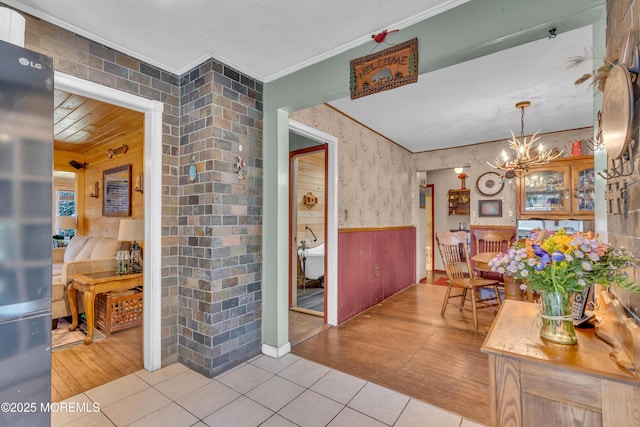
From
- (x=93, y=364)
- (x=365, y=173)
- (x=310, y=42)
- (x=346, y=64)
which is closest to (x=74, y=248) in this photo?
(x=93, y=364)

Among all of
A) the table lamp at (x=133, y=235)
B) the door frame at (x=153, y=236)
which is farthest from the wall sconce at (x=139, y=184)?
the door frame at (x=153, y=236)

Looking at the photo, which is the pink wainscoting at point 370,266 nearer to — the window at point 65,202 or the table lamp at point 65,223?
the table lamp at point 65,223

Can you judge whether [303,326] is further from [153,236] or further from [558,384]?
[558,384]

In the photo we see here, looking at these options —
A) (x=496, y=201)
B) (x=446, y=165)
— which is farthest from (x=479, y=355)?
(x=446, y=165)

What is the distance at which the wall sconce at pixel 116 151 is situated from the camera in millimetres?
4114

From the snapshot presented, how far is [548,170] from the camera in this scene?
406cm

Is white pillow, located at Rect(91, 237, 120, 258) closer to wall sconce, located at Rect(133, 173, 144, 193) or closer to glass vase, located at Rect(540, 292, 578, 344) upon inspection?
wall sconce, located at Rect(133, 173, 144, 193)

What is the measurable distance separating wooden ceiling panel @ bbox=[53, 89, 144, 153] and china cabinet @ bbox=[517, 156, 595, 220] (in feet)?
16.4

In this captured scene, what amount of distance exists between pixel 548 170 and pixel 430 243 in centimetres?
356

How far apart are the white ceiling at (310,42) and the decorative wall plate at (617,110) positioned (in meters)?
0.96

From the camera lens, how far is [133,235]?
3.22m

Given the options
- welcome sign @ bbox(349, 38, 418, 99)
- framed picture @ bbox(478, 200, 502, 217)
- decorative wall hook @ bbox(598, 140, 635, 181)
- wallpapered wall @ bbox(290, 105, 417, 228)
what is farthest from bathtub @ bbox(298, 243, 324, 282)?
decorative wall hook @ bbox(598, 140, 635, 181)

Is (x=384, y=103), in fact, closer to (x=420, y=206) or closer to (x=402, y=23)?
(x=402, y=23)

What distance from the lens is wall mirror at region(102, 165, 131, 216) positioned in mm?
4098
